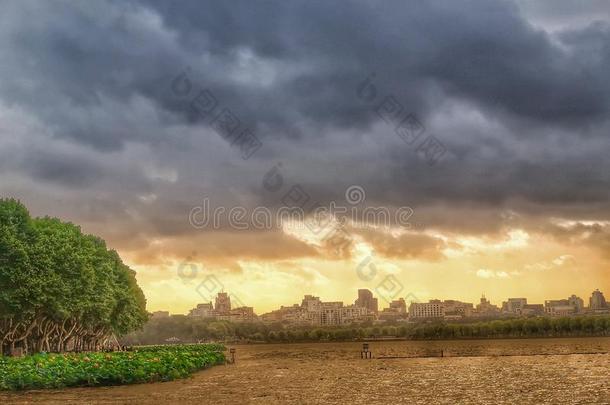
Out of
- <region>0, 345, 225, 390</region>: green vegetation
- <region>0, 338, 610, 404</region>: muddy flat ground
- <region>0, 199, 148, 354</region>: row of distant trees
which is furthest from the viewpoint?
<region>0, 199, 148, 354</region>: row of distant trees

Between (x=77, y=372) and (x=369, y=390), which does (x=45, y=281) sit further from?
(x=369, y=390)

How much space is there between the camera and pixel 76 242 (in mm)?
67500

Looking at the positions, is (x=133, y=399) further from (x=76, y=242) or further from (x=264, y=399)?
(x=76, y=242)

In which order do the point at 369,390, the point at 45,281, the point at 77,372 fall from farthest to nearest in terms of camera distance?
the point at 45,281, the point at 77,372, the point at 369,390

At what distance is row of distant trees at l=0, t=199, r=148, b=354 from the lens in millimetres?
57000

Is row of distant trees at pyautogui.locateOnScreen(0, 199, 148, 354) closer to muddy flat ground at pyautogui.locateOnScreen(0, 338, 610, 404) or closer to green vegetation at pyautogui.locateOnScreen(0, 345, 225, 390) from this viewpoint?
green vegetation at pyautogui.locateOnScreen(0, 345, 225, 390)

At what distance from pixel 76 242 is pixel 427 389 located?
40.9m

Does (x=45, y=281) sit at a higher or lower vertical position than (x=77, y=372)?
higher

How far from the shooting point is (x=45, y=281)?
59.1 m

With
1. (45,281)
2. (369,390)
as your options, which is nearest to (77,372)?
(369,390)

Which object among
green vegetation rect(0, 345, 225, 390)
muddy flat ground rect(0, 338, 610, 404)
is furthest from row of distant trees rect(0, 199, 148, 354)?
muddy flat ground rect(0, 338, 610, 404)

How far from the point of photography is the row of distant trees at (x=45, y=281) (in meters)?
57.0

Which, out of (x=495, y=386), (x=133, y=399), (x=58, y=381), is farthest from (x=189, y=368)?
(x=495, y=386)

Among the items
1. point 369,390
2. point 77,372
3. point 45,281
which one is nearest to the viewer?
point 369,390
